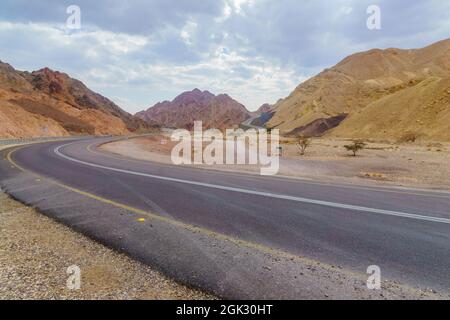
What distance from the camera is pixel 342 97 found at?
287ft

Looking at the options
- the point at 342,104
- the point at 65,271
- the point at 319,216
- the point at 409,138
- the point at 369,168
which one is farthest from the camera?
the point at 342,104

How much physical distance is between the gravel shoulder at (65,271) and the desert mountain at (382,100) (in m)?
49.0

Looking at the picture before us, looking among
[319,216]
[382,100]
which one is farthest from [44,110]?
[319,216]

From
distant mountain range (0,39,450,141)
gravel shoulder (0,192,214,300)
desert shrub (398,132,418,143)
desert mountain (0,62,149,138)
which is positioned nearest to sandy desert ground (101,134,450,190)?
gravel shoulder (0,192,214,300)

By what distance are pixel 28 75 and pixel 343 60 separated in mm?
148511

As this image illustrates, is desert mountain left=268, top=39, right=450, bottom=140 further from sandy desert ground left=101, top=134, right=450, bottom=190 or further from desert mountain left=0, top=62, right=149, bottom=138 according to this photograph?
desert mountain left=0, top=62, right=149, bottom=138

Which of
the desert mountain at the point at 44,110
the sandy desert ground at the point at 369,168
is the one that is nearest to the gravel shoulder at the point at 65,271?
the sandy desert ground at the point at 369,168

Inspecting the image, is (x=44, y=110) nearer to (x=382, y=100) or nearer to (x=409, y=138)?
(x=382, y=100)

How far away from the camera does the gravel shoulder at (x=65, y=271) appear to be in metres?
3.54

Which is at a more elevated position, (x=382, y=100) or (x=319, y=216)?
(x=382, y=100)

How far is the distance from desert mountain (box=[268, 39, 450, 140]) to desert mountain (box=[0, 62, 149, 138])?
6039cm

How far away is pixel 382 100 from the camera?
63.1 meters

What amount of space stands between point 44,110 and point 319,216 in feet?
292
